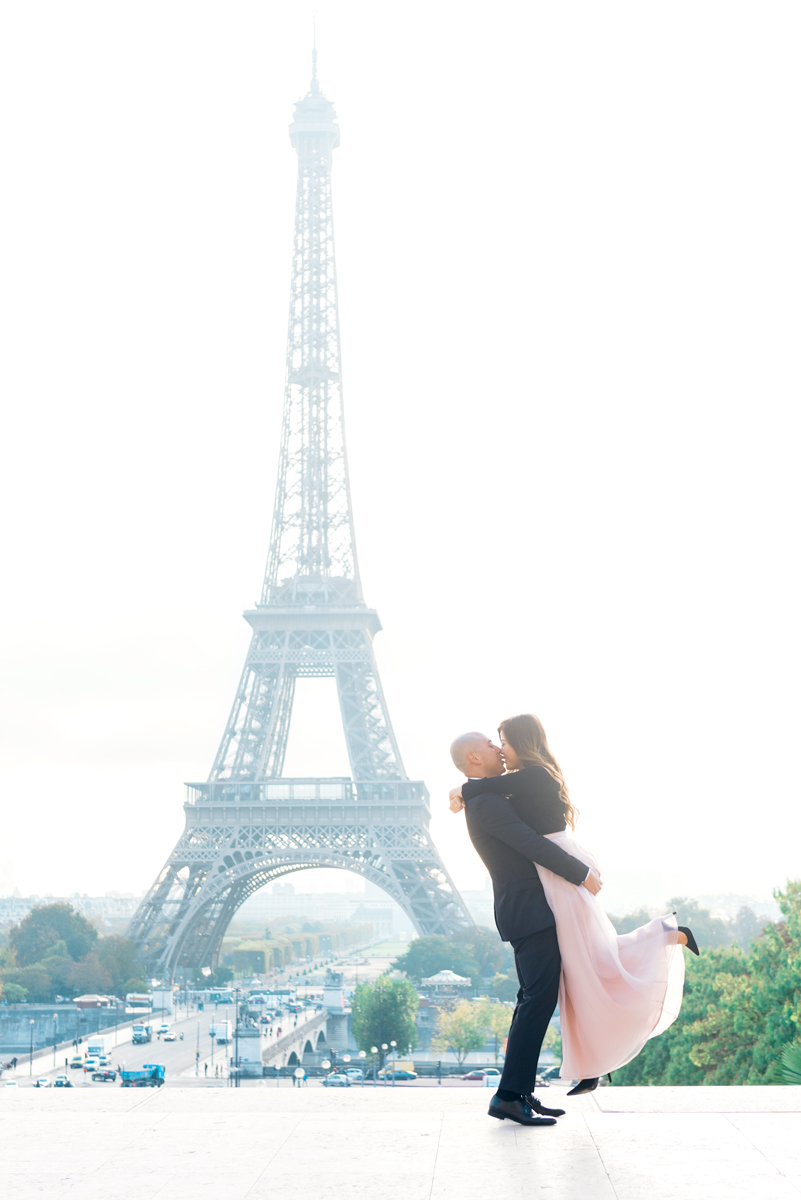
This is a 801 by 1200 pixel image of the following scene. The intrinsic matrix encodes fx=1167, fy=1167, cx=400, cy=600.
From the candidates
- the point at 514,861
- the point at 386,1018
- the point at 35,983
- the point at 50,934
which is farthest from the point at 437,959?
the point at 514,861

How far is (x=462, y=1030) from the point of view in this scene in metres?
42.1

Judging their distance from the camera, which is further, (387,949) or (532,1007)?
(387,949)

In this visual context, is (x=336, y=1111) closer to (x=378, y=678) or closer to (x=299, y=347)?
(x=378, y=678)

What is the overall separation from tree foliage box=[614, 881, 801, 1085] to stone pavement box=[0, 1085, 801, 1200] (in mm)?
8153

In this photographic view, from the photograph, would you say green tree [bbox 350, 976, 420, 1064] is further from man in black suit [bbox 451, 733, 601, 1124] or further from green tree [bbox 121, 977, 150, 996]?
man in black suit [bbox 451, 733, 601, 1124]

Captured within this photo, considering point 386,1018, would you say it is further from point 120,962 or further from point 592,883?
point 592,883

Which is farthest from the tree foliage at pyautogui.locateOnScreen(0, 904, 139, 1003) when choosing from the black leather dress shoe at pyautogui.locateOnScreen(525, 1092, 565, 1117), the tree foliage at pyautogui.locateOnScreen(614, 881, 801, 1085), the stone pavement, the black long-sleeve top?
the black long-sleeve top

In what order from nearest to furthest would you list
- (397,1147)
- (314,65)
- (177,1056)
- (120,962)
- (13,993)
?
(397,1147)
(177,1056)
(120,962)
(13,993)
(314,65)

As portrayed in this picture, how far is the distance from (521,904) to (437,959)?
50.0 m

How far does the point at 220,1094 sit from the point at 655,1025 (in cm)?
262

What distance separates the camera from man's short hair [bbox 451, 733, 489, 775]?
5871 millimetres

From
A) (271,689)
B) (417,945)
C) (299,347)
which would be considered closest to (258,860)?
(271,689)

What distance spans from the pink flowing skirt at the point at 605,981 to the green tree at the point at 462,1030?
127ft

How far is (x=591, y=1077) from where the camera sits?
5.68m
